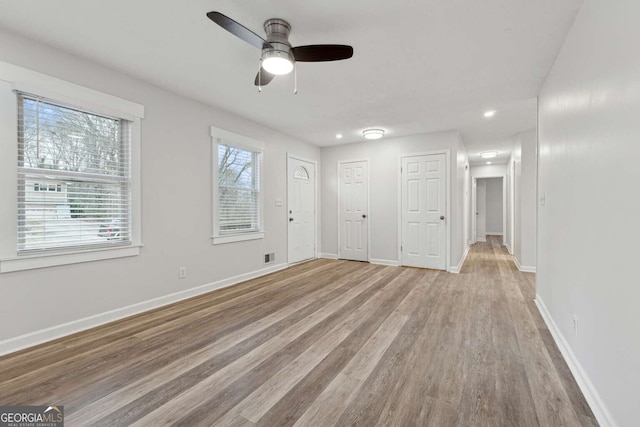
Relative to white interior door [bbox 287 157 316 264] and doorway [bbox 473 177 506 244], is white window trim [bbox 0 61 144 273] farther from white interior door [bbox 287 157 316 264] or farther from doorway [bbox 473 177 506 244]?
→ doorway [bbox 473 177 506 244]

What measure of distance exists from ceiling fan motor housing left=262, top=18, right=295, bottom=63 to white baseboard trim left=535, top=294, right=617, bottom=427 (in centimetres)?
284

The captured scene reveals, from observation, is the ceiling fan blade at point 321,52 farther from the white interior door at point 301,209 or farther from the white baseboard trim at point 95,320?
the white interior door at point 301,209

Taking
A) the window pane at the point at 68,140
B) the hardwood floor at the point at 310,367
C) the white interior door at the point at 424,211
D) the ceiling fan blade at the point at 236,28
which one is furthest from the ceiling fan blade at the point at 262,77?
the white interior door at the point at 424,211

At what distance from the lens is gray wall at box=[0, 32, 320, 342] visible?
2.30m

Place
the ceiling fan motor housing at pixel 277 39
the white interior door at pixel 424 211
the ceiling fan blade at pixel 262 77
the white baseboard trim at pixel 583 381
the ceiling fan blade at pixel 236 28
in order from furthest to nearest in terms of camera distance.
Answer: the white interior door at pixel 424 211
the ceiling fan blade at pixel 262 77
the ceiling fan motor housing at pixel 277 39
the ceiling fan blade at pixel 236 28
the white baseboard trim at pixel 583 381

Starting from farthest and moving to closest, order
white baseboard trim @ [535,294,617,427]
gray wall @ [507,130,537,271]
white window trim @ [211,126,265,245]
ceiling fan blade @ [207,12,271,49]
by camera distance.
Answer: gray wall @ [507,130,537,271], white window trim @ [211,126,265,245], ceiling fan blade @ [207,12,271,49], white baseboard trim @ [535,294,617,427]

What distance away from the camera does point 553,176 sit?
2502mm

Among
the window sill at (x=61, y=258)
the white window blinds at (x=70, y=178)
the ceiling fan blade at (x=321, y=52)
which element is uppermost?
the ceiling fan blade at (x=321, y=52)

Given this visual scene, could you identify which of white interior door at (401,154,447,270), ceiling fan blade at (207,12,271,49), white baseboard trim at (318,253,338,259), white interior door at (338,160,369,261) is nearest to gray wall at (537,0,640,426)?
ceiling fan blade at (207,12,271,49)

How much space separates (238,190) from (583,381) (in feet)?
13.4

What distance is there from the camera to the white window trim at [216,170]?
151 inches

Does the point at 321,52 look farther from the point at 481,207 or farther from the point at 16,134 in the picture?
the point at 481,207

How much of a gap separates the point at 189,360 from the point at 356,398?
1.26 m

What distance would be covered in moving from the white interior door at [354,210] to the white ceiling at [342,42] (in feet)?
6.63
